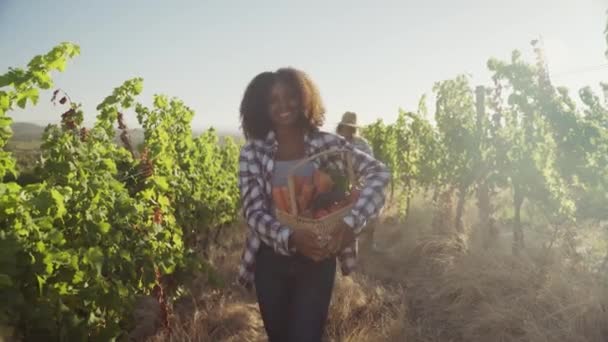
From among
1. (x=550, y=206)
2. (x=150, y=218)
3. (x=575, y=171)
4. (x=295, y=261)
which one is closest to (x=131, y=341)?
(x=150, y=218)

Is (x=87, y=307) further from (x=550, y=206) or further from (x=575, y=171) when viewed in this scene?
(x=575, y=171)

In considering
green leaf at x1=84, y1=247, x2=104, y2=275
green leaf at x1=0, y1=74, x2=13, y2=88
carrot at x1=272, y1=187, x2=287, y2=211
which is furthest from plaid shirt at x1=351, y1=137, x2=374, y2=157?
green leaf at x1=0, y1=74, x2=13, y2=88

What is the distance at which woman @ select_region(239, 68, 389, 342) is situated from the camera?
1.88 meters

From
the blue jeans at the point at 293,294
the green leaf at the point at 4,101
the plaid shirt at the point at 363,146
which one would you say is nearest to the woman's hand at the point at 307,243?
the blue jeans at the point at 293,294

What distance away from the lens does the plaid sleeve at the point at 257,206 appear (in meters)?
1.85

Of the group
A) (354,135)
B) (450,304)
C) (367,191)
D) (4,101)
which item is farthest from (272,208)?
(450,304)

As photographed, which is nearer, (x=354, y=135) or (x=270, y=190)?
(x=270, y=190)

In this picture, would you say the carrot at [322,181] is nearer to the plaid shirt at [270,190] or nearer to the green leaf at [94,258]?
the plaid shirt at [270,190]

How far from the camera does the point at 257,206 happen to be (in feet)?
6.58

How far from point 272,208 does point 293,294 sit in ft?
1.30

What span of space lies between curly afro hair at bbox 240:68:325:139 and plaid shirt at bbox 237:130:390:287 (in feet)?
0.21

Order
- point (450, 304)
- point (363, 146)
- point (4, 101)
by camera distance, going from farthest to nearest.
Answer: point (450, 304)
point (363, 146)
point (4, 101)

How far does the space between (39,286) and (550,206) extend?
202 inches

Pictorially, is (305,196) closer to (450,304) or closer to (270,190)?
(270,190)
